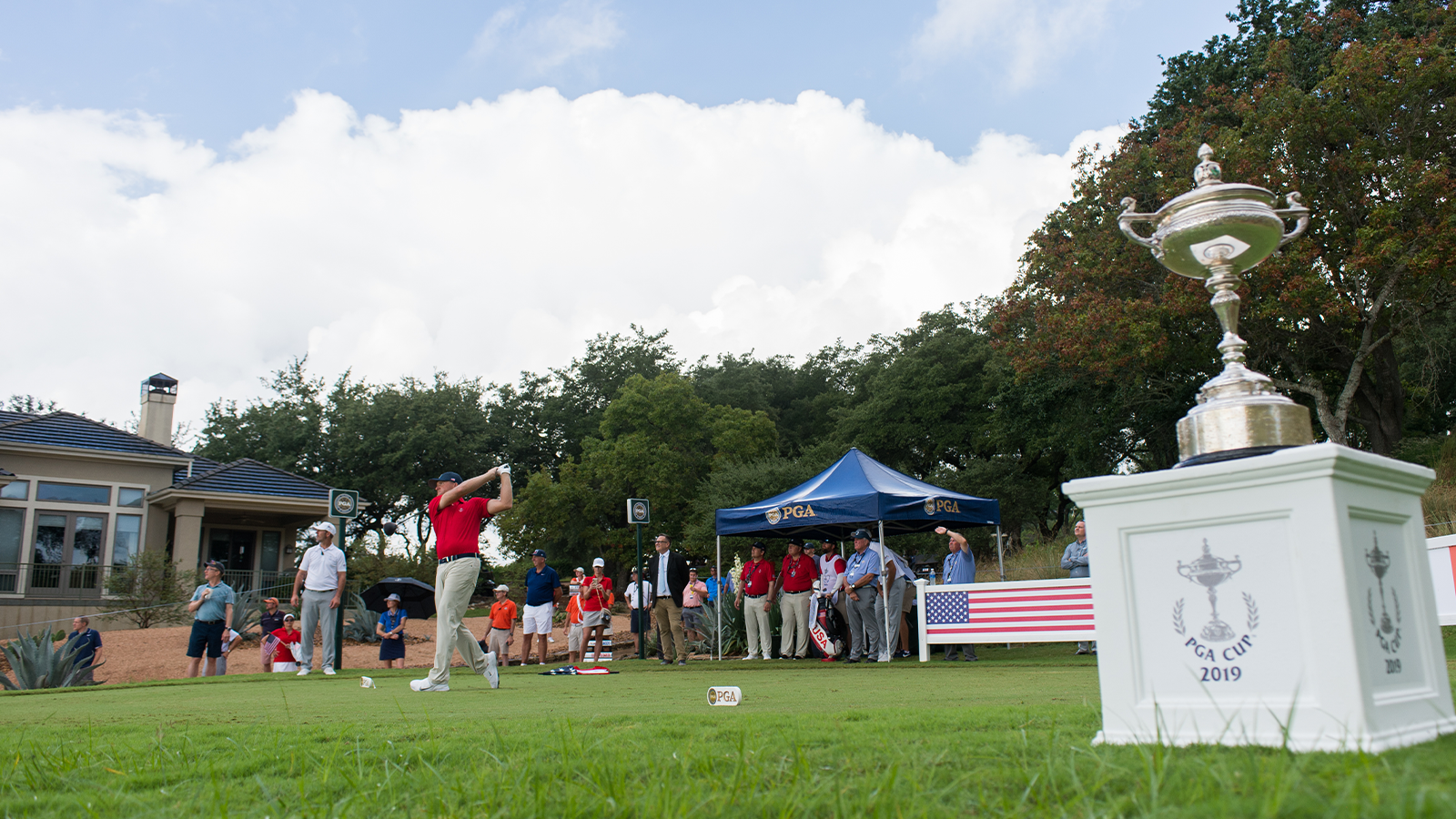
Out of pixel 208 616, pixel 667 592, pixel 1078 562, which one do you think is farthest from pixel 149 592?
pixel 1078 562

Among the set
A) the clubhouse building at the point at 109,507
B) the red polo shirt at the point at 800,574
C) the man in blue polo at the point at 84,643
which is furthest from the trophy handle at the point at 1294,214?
the clubhouse building at the point at 109,507

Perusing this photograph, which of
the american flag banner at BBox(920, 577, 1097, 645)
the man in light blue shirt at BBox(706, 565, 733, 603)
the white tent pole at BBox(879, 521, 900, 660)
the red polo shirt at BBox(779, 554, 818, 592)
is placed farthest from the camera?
the man in light blue shirt at BBox(706, 565, 733, 603)

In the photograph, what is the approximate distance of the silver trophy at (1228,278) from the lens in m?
3.20

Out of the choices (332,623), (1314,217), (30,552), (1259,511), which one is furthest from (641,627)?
(30,552)

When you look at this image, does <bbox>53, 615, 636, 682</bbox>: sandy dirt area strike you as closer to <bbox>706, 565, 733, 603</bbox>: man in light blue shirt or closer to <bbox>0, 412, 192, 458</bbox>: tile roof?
<bbox>706, 565, 733, 603</bbox>: man in light blue shirt

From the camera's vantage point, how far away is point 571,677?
1045cm

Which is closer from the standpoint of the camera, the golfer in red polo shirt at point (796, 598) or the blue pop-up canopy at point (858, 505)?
the blue pop-up canopy at point (858, 505)

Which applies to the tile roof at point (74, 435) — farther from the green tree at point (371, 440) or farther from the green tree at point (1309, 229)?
the green tree at point (1309, 229)

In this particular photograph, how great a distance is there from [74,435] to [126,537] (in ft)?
10.6

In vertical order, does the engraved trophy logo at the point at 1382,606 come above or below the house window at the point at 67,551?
below

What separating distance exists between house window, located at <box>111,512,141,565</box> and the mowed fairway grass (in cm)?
2489

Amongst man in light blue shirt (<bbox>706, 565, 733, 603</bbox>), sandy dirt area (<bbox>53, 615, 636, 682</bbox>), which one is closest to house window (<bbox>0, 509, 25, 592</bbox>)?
sandy dirt area (<bbox>53, 615, 636, 682</bbox>)

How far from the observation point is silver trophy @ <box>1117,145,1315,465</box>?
3.20 m

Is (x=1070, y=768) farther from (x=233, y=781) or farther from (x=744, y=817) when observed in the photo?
(x=233, y=781)
